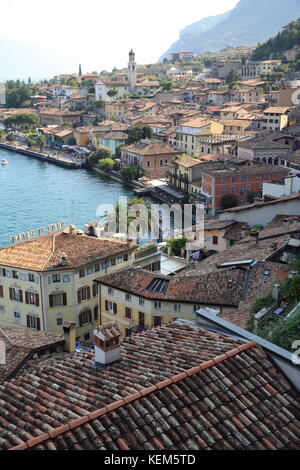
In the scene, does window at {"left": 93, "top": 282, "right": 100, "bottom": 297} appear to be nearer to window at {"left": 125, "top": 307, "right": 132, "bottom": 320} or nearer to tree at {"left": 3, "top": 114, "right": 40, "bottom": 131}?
window at {"left": 125, "top": 307, "right": 132, "bottom": 320}

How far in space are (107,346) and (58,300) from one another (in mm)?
11839

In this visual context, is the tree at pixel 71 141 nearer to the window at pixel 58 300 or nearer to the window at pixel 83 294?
the window at pixel 83 294

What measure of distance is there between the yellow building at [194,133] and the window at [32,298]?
3500 centimetres

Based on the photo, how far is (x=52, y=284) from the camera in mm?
17234

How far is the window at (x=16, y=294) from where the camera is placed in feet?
57.7

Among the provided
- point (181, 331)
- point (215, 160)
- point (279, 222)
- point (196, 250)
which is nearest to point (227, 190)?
point (215, 160)

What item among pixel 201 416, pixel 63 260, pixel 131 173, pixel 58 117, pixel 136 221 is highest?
pixel 201 416

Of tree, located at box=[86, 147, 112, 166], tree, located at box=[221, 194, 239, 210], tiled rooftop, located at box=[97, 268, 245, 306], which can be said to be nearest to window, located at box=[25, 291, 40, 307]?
tiled rooftop, located at box=[97, 268, 245, 306]

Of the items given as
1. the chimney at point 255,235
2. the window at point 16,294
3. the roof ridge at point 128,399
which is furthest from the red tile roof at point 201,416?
the window at point 16,294

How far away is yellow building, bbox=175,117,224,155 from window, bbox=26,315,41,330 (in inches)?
1382

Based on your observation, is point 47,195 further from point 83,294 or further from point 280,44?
point 280,44

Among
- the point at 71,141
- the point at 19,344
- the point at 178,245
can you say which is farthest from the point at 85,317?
the point at 71,141

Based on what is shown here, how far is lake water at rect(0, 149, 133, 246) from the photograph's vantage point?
125ft
